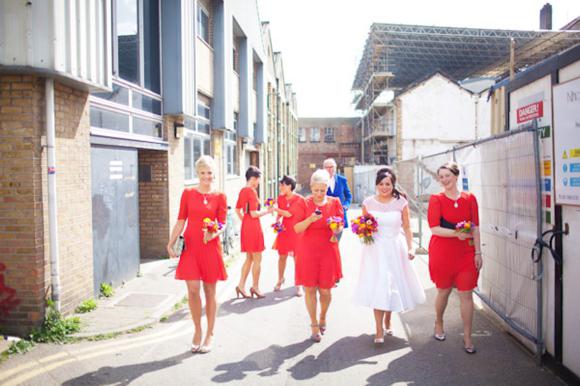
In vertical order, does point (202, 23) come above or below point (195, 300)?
above

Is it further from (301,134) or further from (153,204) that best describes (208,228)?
(301,134)

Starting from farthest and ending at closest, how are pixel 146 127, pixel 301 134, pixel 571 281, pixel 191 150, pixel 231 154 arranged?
1. pixel 301 134
2. pixel 231 154
3. pixel 191 150
4. pixel 146 127
5. pixel 571 281

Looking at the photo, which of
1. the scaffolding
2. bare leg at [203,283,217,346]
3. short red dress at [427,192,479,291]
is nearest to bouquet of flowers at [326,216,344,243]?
short red dress at [427,192,479,291]

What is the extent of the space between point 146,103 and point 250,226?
3.83 m

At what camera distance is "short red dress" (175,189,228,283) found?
496 centimetres

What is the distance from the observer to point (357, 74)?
50.7 meters

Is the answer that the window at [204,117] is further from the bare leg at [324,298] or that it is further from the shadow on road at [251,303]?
the bare leg at [324,298]

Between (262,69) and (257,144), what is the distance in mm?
3758

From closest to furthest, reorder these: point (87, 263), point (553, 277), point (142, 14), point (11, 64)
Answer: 1. point (553, 277)
2. point (11, 64)
3. point (87, 263)
4. point (142, 14)

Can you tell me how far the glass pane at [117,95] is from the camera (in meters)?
7.58

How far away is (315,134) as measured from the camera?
5753cm

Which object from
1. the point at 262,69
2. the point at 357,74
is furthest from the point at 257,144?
the point at 357,74

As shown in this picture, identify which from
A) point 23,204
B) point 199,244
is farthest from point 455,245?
point 23,204

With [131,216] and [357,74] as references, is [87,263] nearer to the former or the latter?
[131,216]
